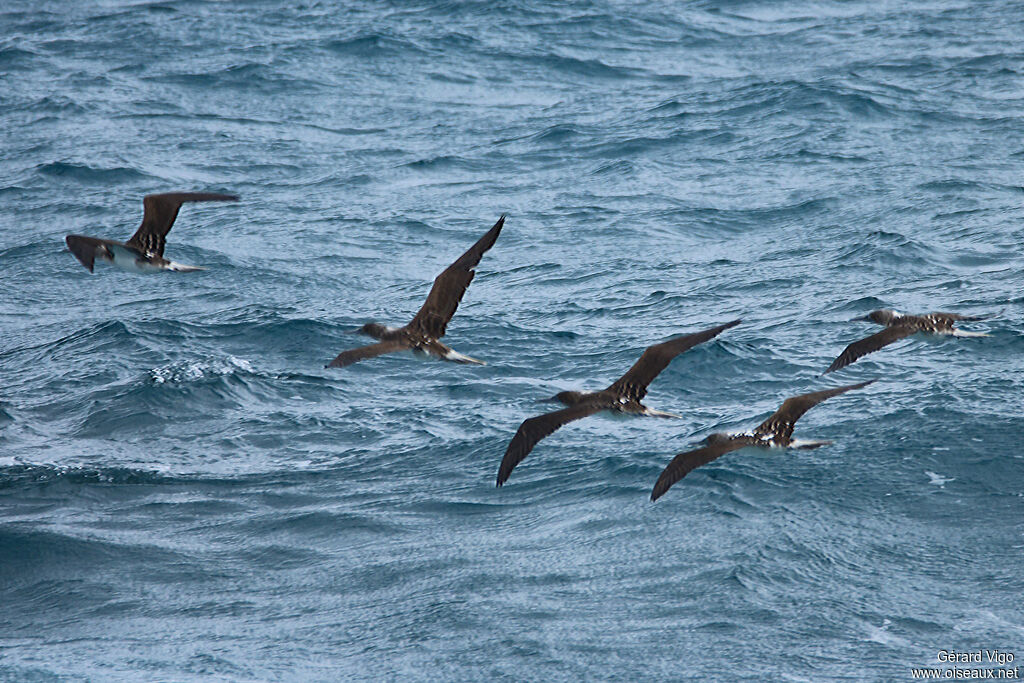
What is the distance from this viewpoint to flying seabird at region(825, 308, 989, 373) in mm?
10977

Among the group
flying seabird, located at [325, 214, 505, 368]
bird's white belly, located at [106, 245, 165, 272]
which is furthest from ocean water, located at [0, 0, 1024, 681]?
bird's white belly, located at [106, 245, 165, 272]

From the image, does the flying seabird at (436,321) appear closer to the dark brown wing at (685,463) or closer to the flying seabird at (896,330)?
the dark brown wing at (685,463)

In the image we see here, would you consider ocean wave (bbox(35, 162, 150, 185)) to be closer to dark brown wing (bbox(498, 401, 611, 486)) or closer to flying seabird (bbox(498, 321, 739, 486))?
flying seabird (bbox(498, 321, 739, 486))

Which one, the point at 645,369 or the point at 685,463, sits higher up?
the point at 645,369

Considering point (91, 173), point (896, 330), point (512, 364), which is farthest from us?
point (91, 173)

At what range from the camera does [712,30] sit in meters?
30.9

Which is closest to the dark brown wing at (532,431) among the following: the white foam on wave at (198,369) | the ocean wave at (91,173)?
the white foam on wave at (198,369)

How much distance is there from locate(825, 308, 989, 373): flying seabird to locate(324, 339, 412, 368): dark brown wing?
3649mm

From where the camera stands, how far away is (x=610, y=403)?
1056 centimetres

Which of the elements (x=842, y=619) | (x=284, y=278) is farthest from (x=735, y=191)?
(x=842, y=619)

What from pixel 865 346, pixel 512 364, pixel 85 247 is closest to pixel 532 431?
pixel 865 346

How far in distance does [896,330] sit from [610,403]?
2707 mm

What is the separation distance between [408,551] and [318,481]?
194 centimetres

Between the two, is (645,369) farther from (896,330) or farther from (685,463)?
(896,330)
